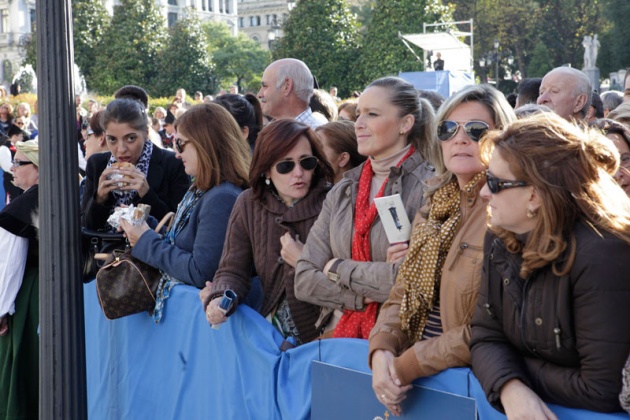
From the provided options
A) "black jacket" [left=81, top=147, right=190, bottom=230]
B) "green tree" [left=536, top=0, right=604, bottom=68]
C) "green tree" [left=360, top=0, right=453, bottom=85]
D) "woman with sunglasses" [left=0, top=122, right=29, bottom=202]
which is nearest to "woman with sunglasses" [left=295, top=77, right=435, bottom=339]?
"black jacket" [left=81, top=147, right=190, bottom=230]

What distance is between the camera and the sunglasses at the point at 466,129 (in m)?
3.42

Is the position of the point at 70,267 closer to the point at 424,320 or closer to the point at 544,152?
the point at 424,320

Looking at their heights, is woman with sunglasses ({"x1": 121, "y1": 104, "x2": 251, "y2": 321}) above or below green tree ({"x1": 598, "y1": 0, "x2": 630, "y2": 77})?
below

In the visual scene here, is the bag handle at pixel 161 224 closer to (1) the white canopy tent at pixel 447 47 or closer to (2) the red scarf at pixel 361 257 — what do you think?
(2) the red scarf at pixel 361 257

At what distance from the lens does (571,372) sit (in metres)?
2.62

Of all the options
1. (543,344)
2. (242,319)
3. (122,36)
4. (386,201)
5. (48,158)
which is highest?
(122,36)

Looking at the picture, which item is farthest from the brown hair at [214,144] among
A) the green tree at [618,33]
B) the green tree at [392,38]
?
the green tree at [618,33]

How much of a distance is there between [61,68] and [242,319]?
61.3 inches

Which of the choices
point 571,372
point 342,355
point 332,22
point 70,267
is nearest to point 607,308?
point 571,372

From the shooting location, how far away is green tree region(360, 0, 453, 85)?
4000 centimetres

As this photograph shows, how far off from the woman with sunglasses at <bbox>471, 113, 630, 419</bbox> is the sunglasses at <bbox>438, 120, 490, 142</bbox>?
581 millimetres

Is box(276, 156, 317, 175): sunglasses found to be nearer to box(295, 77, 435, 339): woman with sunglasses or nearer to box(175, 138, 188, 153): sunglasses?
box(295, 77, 435, 339): woman with sunglasses

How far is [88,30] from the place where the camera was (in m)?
42.6

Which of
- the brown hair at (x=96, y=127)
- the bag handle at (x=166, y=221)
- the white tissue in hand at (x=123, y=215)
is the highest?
the brown hair at (x=96, y=127)
